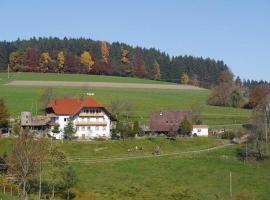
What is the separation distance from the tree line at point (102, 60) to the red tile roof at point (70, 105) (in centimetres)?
6681

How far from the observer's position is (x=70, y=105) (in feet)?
292

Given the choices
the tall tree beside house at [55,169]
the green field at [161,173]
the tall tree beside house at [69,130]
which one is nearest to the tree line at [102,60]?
the tall tree beside house at [69,130]

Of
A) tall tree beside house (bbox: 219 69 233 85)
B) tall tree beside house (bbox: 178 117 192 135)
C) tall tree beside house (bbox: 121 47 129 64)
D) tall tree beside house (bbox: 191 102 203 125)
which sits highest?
tall tree beside house (bbox: 121 47 129 64)

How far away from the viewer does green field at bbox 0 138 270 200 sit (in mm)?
52156

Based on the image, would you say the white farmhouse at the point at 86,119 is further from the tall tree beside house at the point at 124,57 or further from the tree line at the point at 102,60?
→ the tall tree beside house at the point at 124,57

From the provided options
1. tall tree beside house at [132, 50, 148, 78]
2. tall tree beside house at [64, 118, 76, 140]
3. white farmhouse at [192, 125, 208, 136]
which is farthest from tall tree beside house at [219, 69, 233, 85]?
tall tree beside house at [64, 118, 76, 140]

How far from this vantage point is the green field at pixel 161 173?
171ft

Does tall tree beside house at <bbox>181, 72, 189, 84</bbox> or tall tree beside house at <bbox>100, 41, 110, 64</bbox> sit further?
tall tree beside house at <bbox>181, 72, 189, 84</bbox>

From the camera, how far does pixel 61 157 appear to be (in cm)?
5203

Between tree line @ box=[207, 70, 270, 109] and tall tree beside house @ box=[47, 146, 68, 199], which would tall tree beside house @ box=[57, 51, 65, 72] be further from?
tall tree beside house @ box=[47, 146, 68, 199]

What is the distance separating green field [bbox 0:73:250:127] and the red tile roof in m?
9.87

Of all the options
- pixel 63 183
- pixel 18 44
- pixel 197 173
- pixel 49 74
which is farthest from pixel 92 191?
pixel 18 44

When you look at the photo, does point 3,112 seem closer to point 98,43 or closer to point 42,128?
point 42,128

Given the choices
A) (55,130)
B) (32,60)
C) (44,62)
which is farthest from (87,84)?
(55,130)
